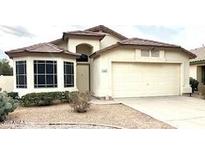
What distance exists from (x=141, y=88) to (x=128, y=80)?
125 cm

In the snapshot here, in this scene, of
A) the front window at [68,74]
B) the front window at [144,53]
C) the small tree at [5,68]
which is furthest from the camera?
the small tree at [5,68]

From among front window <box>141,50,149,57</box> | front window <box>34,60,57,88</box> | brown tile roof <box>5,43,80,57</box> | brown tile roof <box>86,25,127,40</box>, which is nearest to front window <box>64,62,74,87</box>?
front window <box>34,60,57,88</box>

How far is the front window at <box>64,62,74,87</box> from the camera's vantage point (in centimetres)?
1480

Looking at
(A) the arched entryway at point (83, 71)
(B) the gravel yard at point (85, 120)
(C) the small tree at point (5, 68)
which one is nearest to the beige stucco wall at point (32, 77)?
(A) the arched entryway at point (83, 71)

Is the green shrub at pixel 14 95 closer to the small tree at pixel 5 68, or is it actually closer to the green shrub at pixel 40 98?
the green shrub at pixel 40 98

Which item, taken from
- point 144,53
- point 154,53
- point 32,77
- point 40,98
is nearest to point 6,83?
point 32,77

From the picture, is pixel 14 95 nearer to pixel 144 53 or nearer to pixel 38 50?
pixel 38 50

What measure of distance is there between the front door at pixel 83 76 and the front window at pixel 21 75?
17.3 feet

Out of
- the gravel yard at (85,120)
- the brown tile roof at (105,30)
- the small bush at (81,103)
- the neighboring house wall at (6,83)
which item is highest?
the brown tile roof at (105,30)

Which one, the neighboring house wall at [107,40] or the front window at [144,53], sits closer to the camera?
the front window at [144,53]

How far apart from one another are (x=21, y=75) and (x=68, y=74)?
3.09 meters

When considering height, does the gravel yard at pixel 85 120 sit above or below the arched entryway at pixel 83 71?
below

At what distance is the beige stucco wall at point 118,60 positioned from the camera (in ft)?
50.0

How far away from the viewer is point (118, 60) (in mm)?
15586
